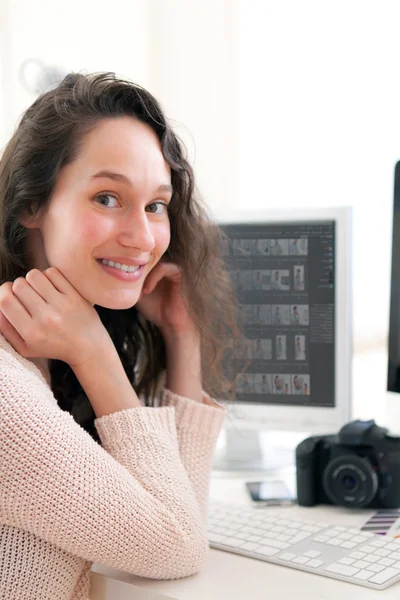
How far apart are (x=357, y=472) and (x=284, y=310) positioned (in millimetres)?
336

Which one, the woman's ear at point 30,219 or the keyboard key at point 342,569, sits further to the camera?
the woman's ear at point 30,219

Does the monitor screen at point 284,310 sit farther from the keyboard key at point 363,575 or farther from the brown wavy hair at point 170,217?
the keyboard key at point 363,575

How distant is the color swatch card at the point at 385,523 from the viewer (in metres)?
1.15

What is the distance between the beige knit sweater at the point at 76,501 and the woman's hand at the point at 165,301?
278mm

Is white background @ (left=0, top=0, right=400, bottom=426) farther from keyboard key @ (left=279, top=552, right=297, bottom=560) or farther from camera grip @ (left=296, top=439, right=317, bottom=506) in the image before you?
keyboard key @ (left=279, top=552, right=297, bottom=560)

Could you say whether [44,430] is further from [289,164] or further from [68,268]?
[289,164]

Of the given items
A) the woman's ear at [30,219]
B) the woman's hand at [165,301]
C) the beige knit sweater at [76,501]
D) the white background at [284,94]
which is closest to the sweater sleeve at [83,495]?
the beige knit sweater at [76,501]

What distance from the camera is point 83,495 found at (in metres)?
0.93

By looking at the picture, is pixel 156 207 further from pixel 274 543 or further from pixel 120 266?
pixel 274 543

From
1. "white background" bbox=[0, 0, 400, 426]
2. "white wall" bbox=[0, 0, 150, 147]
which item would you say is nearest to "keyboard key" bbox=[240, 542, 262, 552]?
"white wall" bbox=[0, 0, 150, 147]

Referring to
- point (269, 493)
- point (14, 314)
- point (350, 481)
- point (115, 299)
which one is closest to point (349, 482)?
point (350, 481)

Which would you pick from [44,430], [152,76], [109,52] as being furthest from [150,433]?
Answer: [152,76]

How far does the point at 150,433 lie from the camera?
1.08m

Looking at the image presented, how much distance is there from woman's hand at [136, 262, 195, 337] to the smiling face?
0.55ft
